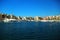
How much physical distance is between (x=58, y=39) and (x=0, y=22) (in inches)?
360

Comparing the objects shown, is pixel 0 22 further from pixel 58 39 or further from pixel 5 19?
pixel 58 39

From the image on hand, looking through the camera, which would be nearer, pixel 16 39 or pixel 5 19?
pixel 16 39

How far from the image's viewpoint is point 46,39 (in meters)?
4.98

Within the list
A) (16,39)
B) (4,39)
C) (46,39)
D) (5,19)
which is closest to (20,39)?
(16,39)

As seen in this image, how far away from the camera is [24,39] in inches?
Result: 197

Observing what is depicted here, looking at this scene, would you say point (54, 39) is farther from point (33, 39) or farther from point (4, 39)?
point (4, 39)

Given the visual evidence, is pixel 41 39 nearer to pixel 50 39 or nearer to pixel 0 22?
pixel 50 39

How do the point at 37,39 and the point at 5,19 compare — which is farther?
the point at 5,19

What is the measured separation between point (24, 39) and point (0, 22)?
28.4 feet

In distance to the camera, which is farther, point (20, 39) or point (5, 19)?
point (5, 19)

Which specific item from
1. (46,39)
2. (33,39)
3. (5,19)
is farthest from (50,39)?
(5,19)

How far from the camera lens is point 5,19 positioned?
13055 millimetres

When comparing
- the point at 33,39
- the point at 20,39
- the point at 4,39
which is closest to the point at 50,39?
the point at 33,39

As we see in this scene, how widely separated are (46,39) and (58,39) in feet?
1.28
